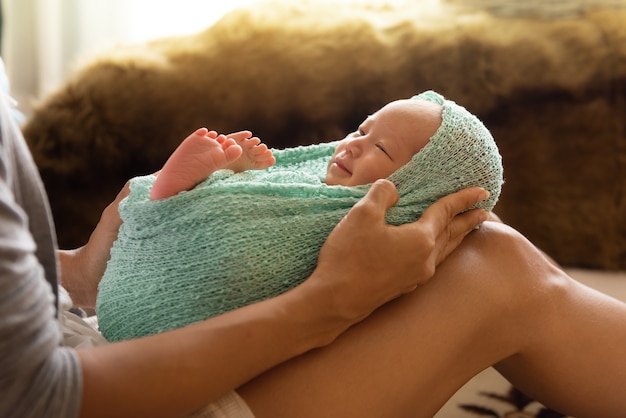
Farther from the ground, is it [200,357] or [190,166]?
[190,166]

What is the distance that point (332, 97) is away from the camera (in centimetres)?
155

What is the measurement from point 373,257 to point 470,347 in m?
0.19

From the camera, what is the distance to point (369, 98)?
1550 mm

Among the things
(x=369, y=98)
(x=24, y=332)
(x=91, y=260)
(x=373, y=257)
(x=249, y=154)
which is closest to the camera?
(x=24, y=332)

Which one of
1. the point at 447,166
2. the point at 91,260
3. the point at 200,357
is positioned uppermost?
the point at 447,166

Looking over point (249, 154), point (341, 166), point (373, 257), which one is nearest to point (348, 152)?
point (341, 166)

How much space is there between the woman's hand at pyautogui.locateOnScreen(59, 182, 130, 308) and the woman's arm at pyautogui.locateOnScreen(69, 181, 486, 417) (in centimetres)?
43

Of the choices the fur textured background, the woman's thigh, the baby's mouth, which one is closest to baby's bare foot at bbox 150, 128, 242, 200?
the baby's mouth

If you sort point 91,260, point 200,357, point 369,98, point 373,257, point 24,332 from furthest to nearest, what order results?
point 369,98, point 91,260, point 373,257, point 200,357, point 24,332

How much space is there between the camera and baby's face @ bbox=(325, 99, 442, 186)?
0.96 metres

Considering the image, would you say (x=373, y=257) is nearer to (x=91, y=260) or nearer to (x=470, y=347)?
(x=470, y=347)

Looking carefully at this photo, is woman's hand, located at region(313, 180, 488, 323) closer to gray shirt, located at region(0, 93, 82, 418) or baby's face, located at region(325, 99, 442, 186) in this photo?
baby's face, located at region(325, 99, 442, 186)

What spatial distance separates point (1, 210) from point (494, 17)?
1337 millimetres

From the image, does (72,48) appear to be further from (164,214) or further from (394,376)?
(394,376)
